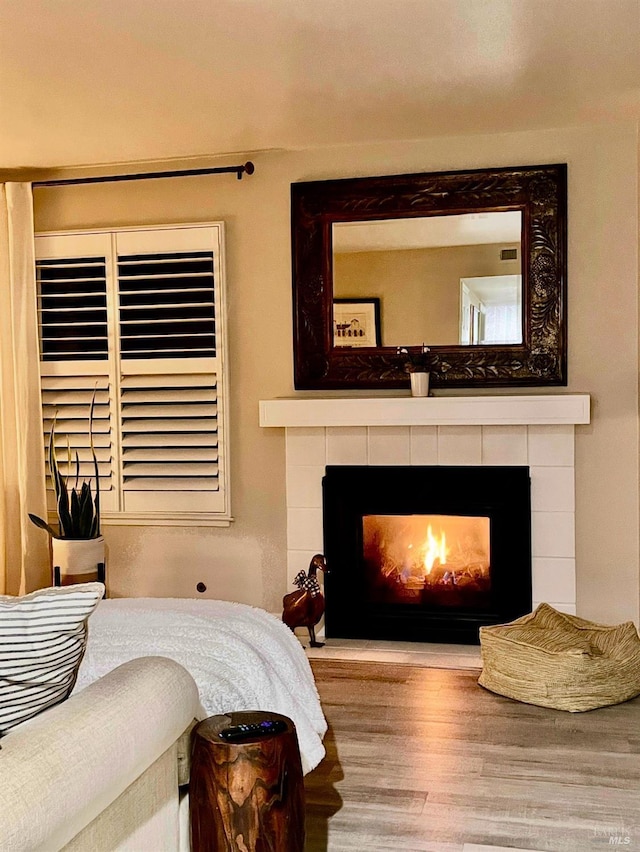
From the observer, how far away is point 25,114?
4.00m

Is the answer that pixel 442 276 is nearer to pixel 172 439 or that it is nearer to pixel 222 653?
pixel 172 439

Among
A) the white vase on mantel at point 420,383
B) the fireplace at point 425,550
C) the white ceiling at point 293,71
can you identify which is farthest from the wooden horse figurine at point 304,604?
the white ceiling at point 293,71

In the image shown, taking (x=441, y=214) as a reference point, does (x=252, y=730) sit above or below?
below

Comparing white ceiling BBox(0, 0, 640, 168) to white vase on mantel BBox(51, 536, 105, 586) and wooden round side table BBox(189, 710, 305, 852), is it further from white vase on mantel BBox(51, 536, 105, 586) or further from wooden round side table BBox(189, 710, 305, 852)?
wooden round side table BBox(189, 710, 305, 852)

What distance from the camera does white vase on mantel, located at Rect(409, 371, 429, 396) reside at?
175 inches

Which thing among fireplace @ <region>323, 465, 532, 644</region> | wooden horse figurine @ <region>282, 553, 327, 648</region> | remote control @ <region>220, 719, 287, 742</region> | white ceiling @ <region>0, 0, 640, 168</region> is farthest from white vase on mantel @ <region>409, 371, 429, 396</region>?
remote control @ <region>220, 719, 287, 742</region>

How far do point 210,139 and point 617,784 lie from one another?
323 centimetres

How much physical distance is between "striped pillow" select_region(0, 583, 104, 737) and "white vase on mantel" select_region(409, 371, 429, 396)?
2.97 metres

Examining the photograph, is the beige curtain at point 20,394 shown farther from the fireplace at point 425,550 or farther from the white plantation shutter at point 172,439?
the fireplace at point 425,550

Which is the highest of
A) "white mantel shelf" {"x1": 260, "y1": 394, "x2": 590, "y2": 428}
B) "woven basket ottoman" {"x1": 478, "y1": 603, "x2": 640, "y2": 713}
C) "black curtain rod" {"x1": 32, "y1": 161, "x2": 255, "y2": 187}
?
"black curtain rod" {"x1": 32, "y1": 161, "x2": 255, "y2": 187}

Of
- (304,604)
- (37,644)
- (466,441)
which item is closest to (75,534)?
(304,604)

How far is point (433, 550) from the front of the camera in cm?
463

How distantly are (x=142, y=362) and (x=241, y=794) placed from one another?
3165 mm

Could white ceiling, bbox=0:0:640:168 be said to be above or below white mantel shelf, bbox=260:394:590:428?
above
